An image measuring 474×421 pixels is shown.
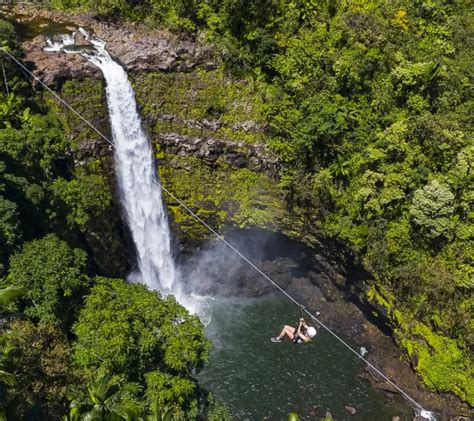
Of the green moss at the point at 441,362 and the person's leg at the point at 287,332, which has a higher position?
the green moss at the point at 441,362

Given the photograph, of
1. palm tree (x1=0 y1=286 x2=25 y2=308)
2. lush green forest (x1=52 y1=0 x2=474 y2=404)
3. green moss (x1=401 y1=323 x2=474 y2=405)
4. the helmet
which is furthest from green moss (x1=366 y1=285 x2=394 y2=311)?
palm tree (x1=0 y1=286 x2=25 y2=308)

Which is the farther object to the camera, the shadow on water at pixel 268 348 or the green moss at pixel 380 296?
the green moss at pixel 380 296

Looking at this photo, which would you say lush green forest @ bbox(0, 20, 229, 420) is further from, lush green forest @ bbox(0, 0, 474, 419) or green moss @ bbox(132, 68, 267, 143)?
green moss @ bbox(132, 68, 267, 143)

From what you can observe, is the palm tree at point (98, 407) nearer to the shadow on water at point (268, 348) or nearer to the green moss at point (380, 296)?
the shadow on water at point (268, 348)

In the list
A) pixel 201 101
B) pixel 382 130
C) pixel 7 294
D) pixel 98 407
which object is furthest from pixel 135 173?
pixel 98 407

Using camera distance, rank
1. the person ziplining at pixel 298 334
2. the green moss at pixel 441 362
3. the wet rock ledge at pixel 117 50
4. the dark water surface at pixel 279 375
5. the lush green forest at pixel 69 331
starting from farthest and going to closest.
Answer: the person ziplining at pixel 298 334
the wet rock ledge at pixel 117 50
the dark water surface at pixel 279 375
the green moss at pixel 441 362
the lush green forest at pixel 69 331

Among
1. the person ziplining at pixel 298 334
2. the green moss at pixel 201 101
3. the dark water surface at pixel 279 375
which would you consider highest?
the green moss at pixel 201 101

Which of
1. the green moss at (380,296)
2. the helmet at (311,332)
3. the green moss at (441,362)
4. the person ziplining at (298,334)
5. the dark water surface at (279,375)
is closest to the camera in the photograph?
the green moss at (441,362)

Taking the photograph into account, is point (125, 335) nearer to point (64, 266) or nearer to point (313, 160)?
point (64, 266)

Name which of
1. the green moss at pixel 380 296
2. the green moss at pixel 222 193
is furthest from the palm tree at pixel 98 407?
the green moss at pixel 380 296
